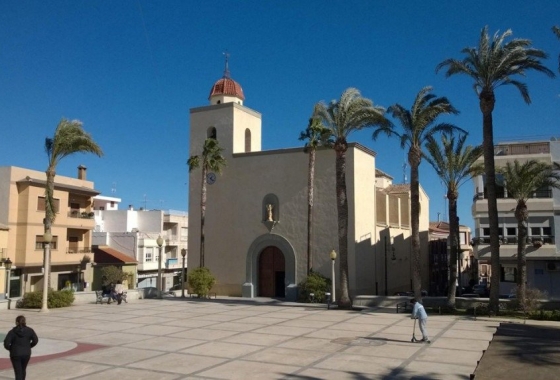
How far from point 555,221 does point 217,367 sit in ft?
86.4

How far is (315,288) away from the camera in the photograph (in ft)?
102

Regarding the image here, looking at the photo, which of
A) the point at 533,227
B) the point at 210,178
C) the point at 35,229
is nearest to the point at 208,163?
the point at 210,178

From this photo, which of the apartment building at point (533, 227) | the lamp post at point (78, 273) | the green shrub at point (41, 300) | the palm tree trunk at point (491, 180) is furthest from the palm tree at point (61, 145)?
the apartment building at point (533, 227)

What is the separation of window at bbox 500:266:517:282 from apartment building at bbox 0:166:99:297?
31784mm

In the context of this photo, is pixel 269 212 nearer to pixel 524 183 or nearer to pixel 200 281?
pixel 200 281

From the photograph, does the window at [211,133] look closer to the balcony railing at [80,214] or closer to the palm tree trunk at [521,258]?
the balcony railing at [80,214]

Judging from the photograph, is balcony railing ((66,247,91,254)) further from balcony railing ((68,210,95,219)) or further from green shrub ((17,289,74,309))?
green shrub ((17,289,74,309))

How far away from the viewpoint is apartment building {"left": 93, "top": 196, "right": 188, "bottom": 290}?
52.9 meters

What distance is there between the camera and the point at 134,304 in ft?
99.2

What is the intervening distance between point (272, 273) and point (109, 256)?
2053 cm

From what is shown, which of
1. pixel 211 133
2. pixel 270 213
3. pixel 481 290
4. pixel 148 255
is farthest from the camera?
pixel 148 255

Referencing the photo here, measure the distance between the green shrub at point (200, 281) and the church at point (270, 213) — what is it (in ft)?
7.09

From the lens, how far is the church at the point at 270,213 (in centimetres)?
3344

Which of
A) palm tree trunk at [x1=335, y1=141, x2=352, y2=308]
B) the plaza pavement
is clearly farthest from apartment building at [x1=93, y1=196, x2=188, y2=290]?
palm tree trunk at [x1=335, y1=141, x2=352, y2=308]
